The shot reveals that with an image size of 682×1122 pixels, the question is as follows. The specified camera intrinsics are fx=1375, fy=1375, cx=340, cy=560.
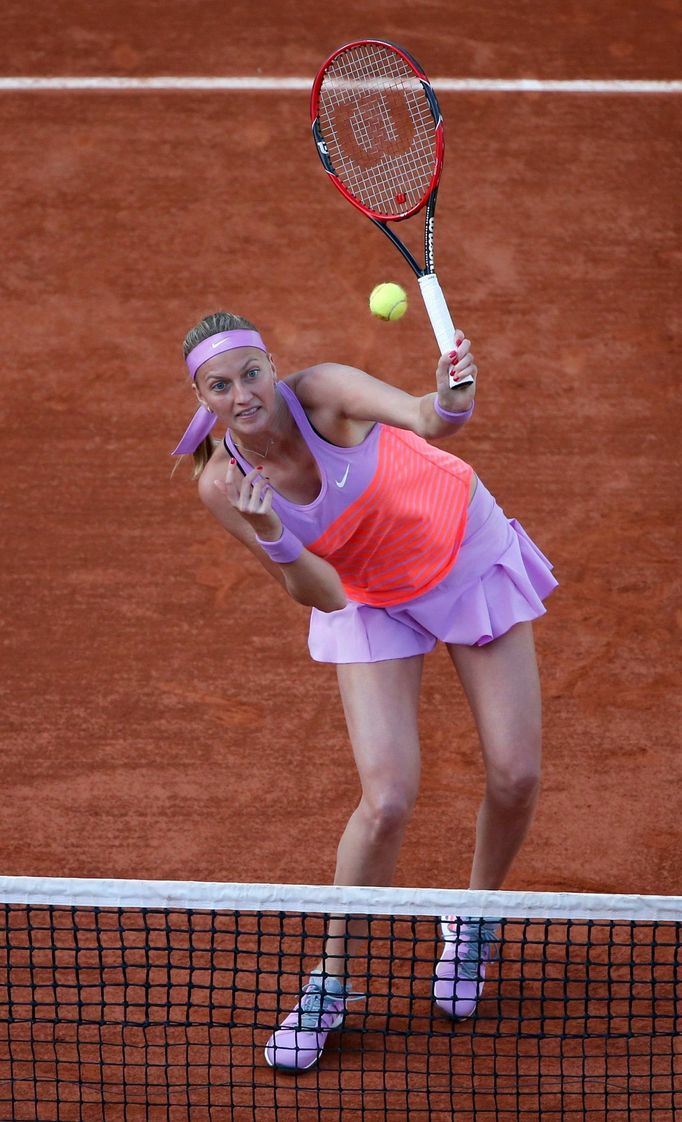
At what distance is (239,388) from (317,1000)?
165 cm

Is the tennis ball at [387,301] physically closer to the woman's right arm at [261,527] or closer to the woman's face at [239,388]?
the woman's face at [239,388]

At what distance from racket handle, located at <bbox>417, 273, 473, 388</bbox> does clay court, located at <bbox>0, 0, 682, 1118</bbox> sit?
1875 mm

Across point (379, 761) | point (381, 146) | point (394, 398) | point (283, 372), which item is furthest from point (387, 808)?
point (283, 372)

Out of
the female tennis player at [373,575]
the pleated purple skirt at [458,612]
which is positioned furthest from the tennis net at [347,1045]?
the pleated purple skirt at [458,612]

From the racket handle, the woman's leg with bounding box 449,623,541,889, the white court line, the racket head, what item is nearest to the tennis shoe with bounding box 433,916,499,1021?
the woman's leg with bounding box 449,623,541,889

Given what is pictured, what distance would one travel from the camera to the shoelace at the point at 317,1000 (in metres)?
3.64

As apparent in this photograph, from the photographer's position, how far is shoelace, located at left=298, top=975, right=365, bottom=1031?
364 centimetres

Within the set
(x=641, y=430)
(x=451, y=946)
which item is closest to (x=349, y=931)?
(x=451, y=946)

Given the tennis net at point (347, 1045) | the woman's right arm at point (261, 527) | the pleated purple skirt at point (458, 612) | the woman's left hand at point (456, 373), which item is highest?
the woman's left hand at point (456, 373)

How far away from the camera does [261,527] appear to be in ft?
10.1

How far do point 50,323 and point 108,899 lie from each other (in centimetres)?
375

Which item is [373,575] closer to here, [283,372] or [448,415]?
[448,415]

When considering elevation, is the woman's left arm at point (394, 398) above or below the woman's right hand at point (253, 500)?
above

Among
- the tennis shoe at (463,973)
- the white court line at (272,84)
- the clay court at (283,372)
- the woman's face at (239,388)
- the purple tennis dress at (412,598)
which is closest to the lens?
the woman's face at (239,388)
